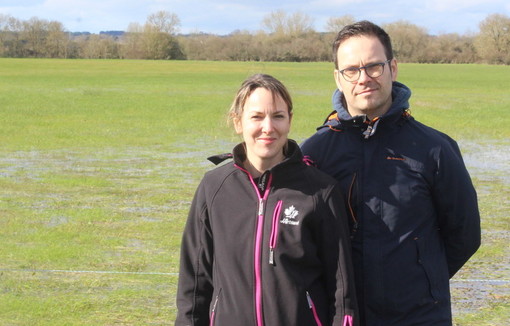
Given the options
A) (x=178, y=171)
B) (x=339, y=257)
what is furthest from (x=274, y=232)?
(x=178, y=171)

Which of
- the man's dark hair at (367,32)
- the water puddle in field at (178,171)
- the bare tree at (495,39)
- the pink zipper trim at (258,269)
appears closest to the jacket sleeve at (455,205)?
the man's dark hair at (367,32)

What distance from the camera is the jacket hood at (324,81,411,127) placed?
3.01 metres

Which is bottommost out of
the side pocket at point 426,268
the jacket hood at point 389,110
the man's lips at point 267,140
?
the side pocket at point 426,268

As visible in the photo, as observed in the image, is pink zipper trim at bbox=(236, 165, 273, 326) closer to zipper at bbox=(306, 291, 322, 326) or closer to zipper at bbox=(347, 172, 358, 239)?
zipper at bbox=(306, 291, 322, 326)

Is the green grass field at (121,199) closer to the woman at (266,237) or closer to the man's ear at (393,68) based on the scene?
the woman at (266,237)

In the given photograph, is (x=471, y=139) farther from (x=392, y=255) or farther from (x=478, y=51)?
(x=478, y=51)

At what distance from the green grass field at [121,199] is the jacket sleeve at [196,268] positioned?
0.48 metres

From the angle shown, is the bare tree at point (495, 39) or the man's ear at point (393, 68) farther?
the bare tree at point (495, 39)

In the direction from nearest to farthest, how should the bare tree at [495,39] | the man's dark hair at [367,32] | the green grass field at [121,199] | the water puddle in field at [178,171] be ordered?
the man's dark hair at [367,32]
the green grass field at [121,199]
the water puddle in field at [178,171]
the bare tree at [495,39]

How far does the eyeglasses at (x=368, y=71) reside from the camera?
300 centimetres

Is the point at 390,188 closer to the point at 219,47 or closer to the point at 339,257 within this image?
the point at 339,257

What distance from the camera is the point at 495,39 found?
86.8m

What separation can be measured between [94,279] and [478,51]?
3135 inches

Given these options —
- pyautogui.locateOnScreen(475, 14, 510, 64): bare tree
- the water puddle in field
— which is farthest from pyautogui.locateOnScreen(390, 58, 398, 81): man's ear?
pyautogui.locateOnScreen(475, 14, 510, 64): bare tree
